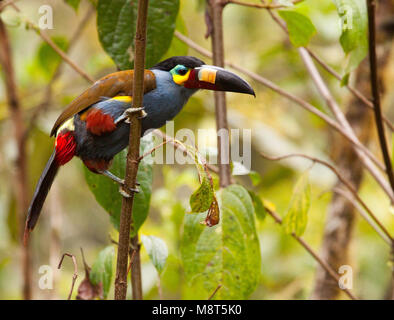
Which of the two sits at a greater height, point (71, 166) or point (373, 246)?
point (71, 166)

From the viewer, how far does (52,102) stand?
2910 millimetres

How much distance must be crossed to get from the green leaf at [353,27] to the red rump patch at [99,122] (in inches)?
27.3

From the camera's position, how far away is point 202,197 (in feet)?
4.18

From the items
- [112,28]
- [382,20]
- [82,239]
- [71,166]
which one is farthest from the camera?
[82,239]

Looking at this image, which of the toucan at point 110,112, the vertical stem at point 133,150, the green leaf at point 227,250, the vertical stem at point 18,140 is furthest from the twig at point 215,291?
the vertical stem at point 18,140

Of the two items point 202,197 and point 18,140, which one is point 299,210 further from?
point 18,140

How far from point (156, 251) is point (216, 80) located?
528mm

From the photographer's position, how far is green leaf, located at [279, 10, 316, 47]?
162cm

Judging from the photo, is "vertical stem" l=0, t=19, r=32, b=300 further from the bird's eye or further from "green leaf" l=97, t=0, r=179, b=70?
the bird's eye

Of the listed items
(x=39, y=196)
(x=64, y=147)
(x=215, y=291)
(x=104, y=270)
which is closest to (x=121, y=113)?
(x=64, y=147)
